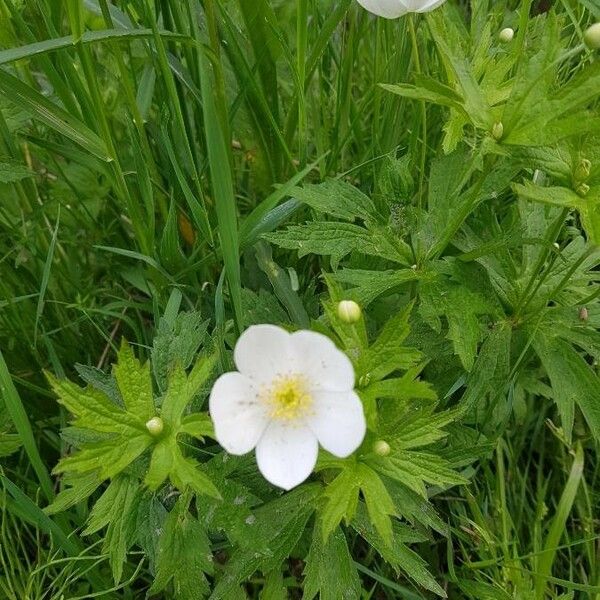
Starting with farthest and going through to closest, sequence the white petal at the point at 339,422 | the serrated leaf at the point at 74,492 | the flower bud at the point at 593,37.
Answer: the serrated leaf at the point at 74,492 → the flower bud at the point at 593,37 → the white petal at the point at 339,422

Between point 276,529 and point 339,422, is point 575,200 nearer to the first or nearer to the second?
point 339,422

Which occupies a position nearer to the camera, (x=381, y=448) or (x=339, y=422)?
(x=339, y=422)

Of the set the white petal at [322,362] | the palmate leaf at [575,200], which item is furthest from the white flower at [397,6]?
the white petal at [322,362]

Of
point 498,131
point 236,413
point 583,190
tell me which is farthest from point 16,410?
point 583,190

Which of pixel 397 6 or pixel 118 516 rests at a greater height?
pixel 397 6

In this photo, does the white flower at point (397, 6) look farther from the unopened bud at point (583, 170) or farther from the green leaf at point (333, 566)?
the green leaf at point (333, 566)
